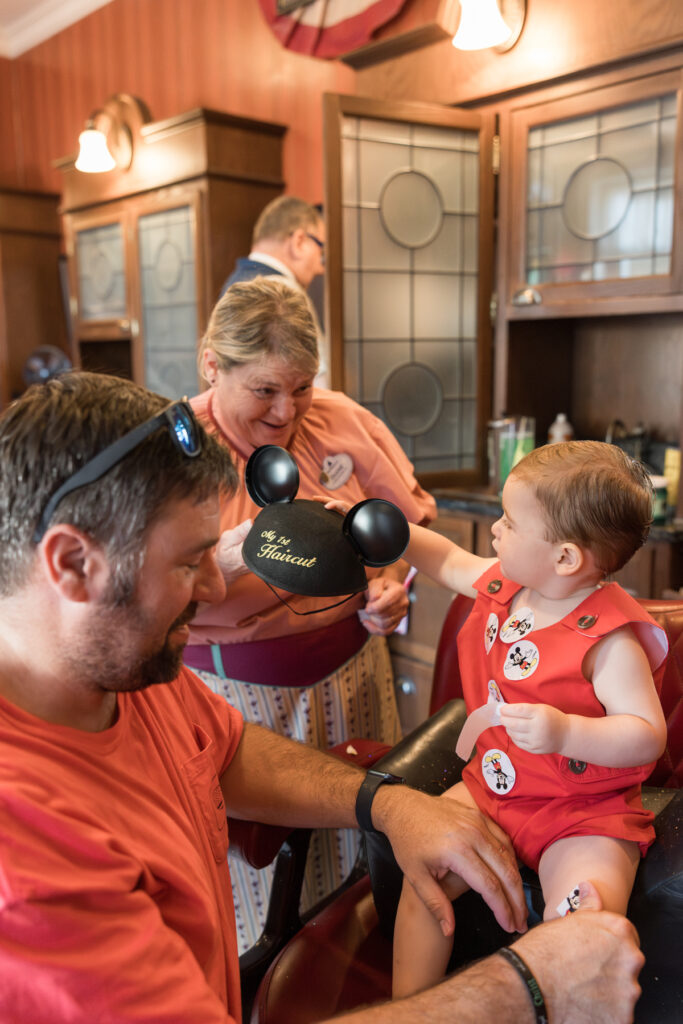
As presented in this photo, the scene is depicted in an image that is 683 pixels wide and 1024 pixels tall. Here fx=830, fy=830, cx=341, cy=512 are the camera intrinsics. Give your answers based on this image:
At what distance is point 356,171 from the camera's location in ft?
9.57

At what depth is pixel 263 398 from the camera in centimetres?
164

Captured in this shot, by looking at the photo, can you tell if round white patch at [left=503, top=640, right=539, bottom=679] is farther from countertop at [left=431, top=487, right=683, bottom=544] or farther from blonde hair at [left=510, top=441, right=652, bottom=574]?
countertop at [left=431, top=487, right=683, bottom=544]

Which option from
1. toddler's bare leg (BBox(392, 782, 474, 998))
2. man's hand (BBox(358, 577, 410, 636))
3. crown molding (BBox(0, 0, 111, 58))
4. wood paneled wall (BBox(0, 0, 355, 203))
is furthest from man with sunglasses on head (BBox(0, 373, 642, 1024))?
crown molding (BBox(0, 0, 111, 58))

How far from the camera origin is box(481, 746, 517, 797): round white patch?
124cm

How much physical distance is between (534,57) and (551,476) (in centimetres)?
206

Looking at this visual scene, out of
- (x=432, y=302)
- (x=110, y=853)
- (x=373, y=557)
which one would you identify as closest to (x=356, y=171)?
(x=432, y=302)

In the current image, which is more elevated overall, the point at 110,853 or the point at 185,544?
the point at 185,544

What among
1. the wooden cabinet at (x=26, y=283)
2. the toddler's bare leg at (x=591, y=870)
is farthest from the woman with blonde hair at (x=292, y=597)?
the wooden cabinet at (x=26, y=283)

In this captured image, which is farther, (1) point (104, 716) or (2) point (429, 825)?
(2) point (429, 825)

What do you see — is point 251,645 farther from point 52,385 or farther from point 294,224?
point 294,224

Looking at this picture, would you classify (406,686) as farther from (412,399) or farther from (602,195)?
(602,195)

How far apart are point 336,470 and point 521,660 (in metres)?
0.71

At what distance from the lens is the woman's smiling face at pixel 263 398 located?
162 centimetres

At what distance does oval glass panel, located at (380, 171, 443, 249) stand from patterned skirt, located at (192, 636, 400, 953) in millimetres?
1706
